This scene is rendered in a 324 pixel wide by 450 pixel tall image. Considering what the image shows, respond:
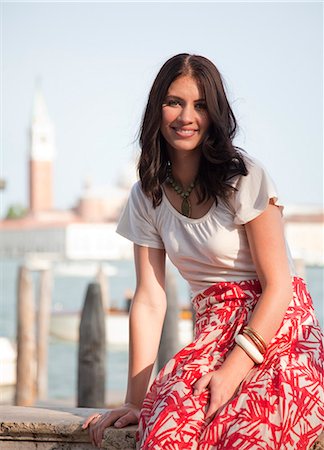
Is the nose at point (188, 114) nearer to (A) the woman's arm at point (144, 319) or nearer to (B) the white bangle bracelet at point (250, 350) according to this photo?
(A) the woman's arm at point (144, 319)

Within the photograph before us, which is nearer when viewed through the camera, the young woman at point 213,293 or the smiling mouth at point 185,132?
the young woman at point 213,293

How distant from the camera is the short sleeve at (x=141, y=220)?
2641 mm

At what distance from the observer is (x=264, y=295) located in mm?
2406

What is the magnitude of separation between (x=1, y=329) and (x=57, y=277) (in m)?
36.6

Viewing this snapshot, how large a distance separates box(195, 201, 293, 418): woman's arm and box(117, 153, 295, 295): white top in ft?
0.12

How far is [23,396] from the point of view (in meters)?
9.82

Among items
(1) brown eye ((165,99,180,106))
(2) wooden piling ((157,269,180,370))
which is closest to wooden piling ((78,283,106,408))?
(2) wooden piling ((157,269,180,370))

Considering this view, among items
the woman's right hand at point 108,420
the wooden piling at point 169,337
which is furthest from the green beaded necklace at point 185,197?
the wooden piling at point 169,337

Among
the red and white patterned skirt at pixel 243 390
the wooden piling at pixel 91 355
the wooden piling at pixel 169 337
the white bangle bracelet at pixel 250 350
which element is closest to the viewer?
the red and white patterned skirt at pixel 243 390

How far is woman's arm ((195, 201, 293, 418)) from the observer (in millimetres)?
2338

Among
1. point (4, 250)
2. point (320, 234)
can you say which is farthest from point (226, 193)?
point (4, 250)

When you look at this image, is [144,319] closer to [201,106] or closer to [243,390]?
[243,390]

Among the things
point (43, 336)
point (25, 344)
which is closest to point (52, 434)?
point (25, 344)

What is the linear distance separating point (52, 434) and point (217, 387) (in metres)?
0.47
